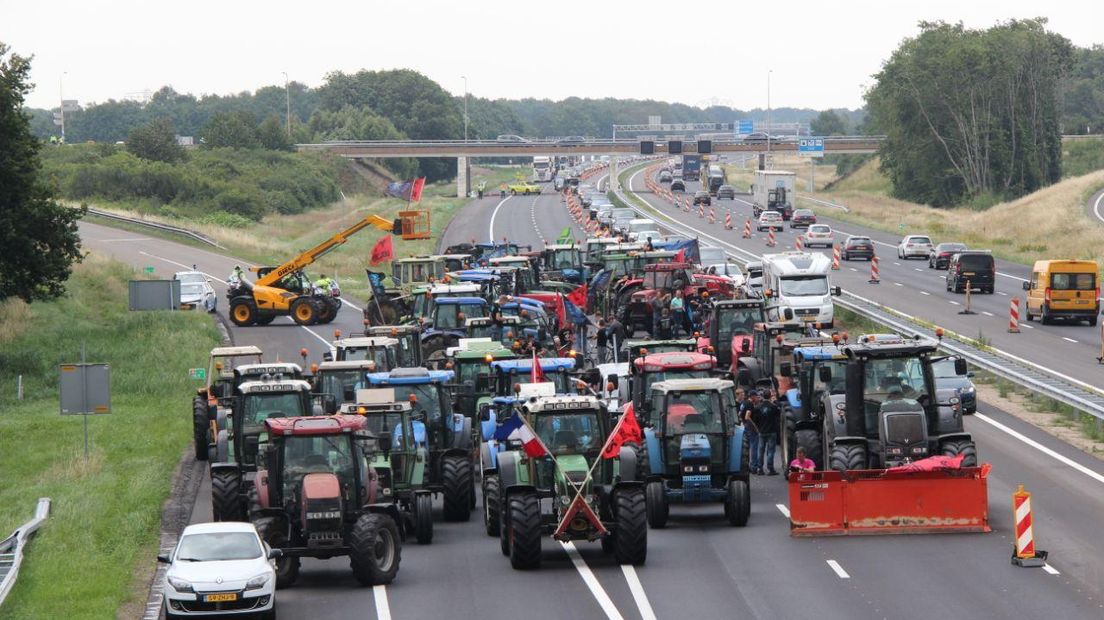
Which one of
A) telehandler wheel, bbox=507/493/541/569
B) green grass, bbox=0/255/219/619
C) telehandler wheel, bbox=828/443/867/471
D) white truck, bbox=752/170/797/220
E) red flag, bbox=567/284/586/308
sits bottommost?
green grass, bbox=0/255/219/619

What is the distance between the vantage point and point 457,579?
2153 centimetres

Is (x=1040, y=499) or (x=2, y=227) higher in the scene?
(x=2, y=227)

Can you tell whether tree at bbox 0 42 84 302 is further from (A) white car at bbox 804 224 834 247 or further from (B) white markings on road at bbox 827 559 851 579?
(A) white car at bbox 804 224 834 247

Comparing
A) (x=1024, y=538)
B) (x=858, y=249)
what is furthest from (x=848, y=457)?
(x=858, y=249)

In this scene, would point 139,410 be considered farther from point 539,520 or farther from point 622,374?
point 539,520

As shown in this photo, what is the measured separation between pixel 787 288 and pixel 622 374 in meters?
19.3

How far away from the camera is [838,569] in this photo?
70.6 ft

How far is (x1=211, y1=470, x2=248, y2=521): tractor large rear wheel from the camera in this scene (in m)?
23.7

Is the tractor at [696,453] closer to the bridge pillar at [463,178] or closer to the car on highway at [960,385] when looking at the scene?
the car on highway at [960,385]

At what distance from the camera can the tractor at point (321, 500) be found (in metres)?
20.4

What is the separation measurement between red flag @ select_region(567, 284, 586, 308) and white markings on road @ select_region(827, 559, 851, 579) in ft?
93.1

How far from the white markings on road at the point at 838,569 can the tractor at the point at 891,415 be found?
2276 mm

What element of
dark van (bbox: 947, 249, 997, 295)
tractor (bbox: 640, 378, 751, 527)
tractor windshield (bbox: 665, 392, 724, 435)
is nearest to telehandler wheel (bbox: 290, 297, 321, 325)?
dark van (bbox: 947, 249, 997, 295)

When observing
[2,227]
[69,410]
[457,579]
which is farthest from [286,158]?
[457,579]
